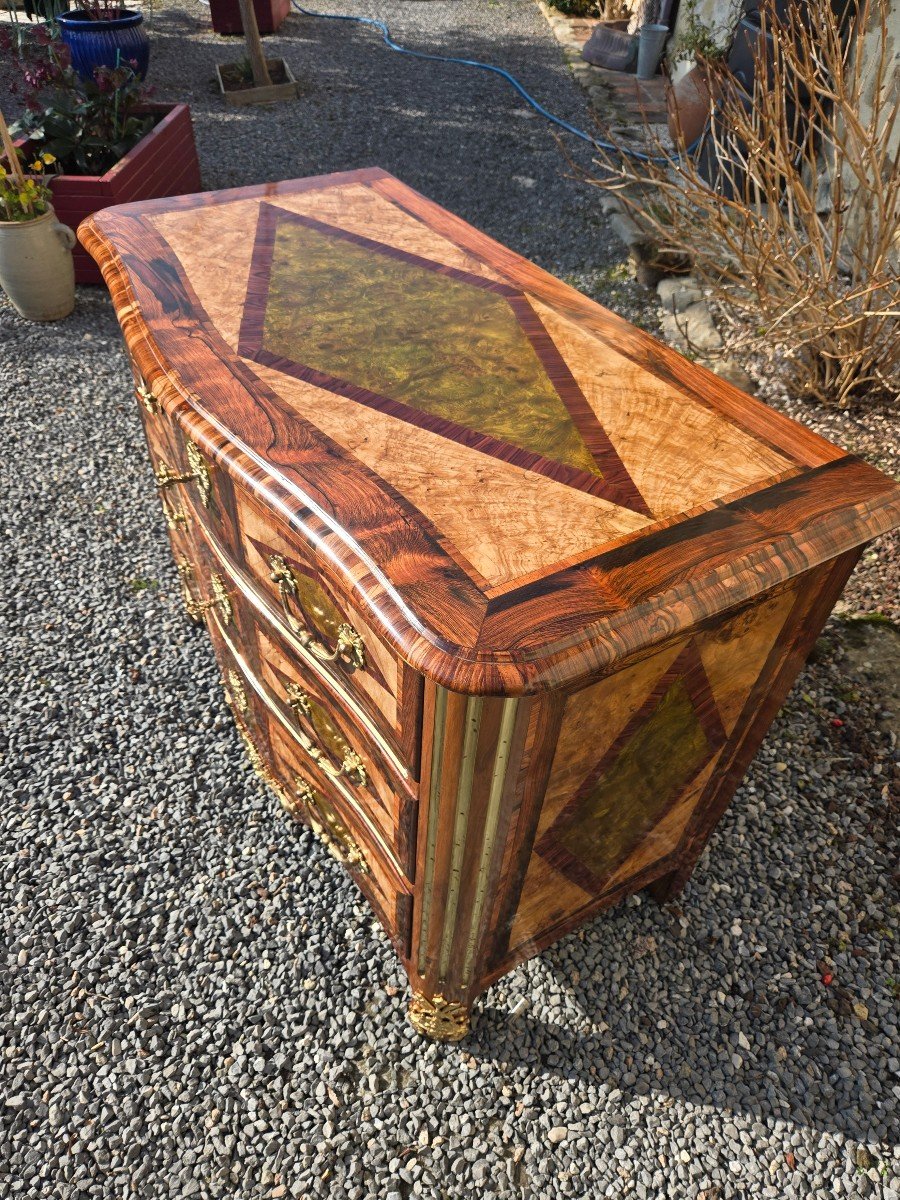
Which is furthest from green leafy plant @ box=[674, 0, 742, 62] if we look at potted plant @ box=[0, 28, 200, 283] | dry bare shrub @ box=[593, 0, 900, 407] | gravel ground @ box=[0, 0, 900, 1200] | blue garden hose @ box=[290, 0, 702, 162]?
gravel ground @ box=[0, 0, 900, 1200]

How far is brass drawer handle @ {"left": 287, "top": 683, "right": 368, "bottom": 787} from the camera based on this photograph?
152cm

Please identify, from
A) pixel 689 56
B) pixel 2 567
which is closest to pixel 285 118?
pixel 689 56

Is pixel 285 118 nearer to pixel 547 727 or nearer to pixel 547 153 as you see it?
pixel 547 153

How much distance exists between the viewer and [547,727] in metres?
1.19

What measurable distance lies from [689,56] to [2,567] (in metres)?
5.77

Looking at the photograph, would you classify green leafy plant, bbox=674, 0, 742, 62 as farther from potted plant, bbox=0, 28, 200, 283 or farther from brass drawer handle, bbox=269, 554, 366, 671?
brass drawer handle, bbox=269, 554, 366, 671

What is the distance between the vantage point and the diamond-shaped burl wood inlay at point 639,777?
1366 millimetres

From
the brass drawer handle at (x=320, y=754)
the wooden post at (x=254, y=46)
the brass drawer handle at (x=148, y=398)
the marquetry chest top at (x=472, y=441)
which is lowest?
the brass drawer handle at (x=320, y=754)

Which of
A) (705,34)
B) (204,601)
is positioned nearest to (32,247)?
(204,601)

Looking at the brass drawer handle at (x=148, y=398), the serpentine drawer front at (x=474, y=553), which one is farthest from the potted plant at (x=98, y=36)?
the brass drawer handle at (x=148, y=398)

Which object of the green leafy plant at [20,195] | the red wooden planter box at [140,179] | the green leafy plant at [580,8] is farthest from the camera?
the green leafy plant at [580,8]

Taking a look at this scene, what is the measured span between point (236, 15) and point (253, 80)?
1.55 metres

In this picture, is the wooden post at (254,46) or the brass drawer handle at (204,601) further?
the wooden post at (254,46)

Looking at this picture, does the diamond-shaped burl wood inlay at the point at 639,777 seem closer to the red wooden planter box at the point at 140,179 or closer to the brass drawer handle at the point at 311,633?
the brass drawer handle at the point at 311,633
